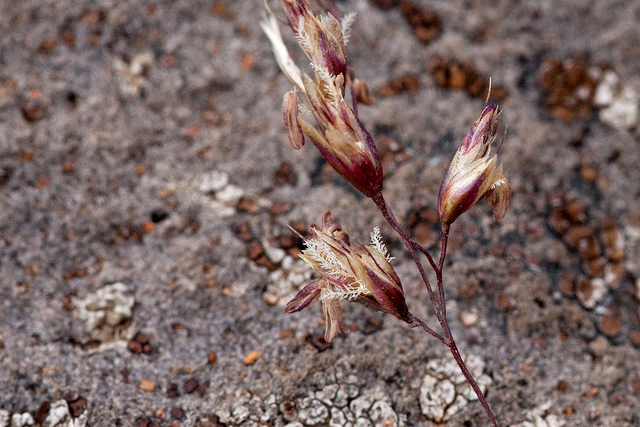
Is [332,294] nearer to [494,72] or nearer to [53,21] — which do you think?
[494,72]

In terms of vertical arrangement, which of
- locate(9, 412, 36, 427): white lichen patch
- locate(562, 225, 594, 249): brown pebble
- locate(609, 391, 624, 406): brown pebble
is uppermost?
locate(9, 412, 36, 427): white lichen patch

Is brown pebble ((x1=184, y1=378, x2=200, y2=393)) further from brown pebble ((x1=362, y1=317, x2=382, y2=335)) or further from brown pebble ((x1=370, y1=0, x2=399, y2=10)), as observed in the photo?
brown pebble ((x1=370, y1=0, x2=399, y2=10))

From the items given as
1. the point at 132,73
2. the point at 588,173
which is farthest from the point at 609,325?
the point at 132,73

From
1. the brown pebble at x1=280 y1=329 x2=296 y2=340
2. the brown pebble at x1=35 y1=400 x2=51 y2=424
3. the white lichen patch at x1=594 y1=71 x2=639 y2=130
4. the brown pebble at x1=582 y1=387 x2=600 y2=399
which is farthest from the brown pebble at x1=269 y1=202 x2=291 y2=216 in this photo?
the white lichen patch at x1=594 y1=71 x2=639 y2=130

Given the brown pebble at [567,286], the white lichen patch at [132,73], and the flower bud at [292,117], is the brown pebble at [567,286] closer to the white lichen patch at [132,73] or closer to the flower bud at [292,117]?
the flower bud at [292,117]

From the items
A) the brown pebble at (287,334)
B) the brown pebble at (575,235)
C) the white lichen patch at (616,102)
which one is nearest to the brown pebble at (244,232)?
the brown pebble at (287,334)

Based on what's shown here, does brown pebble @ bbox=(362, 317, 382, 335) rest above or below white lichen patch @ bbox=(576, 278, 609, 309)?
above

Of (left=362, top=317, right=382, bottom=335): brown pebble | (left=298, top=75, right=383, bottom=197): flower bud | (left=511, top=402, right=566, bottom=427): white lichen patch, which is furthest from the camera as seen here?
(left=362, top=317, right=382, bottom=335): brown pebble
